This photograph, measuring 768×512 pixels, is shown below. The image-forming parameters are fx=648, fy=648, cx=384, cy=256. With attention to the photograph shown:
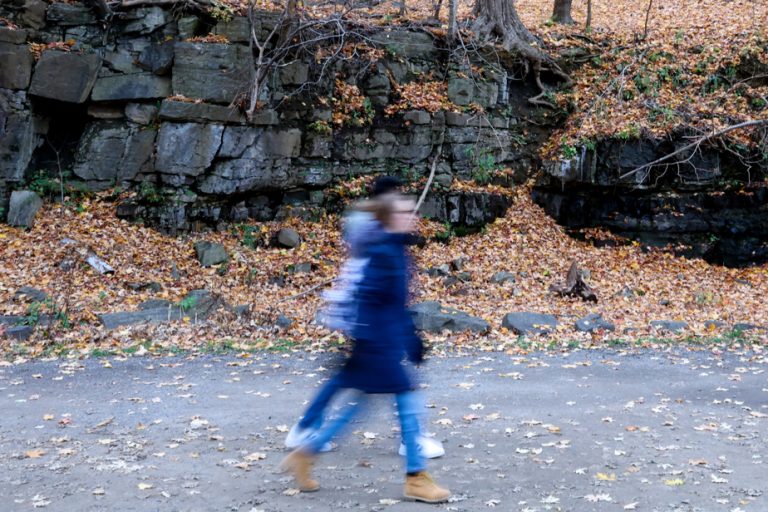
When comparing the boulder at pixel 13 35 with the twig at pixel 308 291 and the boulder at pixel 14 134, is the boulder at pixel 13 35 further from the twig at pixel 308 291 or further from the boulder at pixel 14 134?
the twig at pixel 308 291

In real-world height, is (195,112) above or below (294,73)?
below

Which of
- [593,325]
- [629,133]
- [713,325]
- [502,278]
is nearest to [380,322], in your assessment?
[593,325]

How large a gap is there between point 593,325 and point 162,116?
33.6 feet

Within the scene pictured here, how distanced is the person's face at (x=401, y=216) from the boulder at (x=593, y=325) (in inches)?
287

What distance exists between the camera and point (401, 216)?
436cm

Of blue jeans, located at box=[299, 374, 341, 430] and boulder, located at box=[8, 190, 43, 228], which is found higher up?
boulder, located at box=[8, 190, 43, 228]

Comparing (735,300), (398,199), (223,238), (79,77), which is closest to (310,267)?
(223,238)

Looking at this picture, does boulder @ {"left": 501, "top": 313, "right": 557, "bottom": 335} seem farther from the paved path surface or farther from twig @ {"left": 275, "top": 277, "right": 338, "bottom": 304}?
twig @ {"left": 275, "top": 277, "right": 338, "bottom": 304}

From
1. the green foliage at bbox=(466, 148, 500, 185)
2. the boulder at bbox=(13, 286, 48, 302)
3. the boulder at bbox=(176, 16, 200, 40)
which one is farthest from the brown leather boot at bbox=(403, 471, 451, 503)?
the green foliage at bbox=(466, 148, 500, 185)

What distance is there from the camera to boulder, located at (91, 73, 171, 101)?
48.6 ft

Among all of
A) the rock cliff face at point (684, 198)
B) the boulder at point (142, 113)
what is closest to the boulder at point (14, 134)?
the boulder at point (142, 113)

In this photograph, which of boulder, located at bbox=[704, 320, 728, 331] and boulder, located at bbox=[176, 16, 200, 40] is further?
boulder, located at bbox=[176, 16, 200, 40]

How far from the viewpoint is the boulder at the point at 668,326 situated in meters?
11.0

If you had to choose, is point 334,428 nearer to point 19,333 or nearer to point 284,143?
point 19,333
